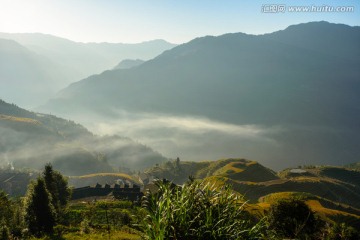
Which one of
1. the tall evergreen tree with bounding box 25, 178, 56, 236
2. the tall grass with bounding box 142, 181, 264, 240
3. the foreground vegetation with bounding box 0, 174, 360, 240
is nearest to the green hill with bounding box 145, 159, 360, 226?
the foreground vegetation with bounding box 0, 174, 360, 240

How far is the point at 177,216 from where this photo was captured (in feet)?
50.7

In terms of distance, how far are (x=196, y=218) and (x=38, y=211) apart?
35.0 m

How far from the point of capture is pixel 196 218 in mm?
16188

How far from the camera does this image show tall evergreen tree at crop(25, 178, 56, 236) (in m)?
43.8

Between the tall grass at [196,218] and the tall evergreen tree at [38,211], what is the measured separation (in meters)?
32.3

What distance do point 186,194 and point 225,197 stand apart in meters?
2.20

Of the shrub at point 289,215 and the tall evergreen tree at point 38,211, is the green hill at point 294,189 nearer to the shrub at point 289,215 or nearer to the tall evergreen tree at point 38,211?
the shrub at point 289,215

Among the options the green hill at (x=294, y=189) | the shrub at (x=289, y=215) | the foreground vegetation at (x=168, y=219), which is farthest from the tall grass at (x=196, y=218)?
the green hill at (x=294, y=189)

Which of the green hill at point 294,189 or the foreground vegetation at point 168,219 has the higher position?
the foreground vegetation at point 168,219

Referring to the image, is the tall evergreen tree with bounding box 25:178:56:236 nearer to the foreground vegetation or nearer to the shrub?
the foreground vegetation

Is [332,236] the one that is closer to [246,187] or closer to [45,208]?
[45,208]

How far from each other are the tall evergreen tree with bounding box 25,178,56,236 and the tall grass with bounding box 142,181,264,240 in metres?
32.3

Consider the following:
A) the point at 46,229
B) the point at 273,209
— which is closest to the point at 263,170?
the point at 273,209

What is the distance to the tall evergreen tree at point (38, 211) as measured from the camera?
43838 millimetres
